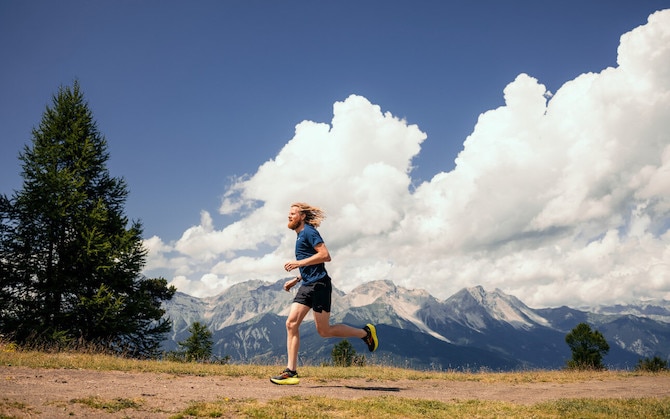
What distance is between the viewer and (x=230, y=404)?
19.1 feet

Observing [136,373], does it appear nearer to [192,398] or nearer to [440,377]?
[192,398]

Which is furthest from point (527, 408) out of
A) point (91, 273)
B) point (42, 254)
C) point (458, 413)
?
point (42, 254)

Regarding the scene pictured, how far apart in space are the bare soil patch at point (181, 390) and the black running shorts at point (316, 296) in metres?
1.51

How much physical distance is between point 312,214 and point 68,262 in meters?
16.3

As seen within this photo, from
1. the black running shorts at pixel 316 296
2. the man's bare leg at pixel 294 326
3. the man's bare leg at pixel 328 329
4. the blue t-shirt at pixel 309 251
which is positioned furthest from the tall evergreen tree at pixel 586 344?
the blue t-shirt at pixel 309 251

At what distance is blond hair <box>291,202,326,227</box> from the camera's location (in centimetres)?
841

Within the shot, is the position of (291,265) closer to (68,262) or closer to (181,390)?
(181,390)

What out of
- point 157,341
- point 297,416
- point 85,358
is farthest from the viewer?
point 157,341

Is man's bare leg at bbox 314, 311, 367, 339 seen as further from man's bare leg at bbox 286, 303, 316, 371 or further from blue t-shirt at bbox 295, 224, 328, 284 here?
blue t-shirt at bbox 295, 224, 328, 284

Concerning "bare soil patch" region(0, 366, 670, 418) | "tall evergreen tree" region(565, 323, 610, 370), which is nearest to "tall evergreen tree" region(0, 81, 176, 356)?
"bare soil patch" region(0, 366, 670, 418)

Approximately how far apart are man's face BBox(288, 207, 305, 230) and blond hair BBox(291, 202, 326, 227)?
0.11m

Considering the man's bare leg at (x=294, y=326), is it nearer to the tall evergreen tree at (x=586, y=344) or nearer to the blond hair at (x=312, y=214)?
the blond hair at (x=312, y=214)

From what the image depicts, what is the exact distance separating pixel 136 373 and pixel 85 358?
2.47 metres

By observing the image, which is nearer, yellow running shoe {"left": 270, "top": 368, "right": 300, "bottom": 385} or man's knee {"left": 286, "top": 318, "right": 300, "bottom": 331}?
man's knee {"left": 286, "top": 318, "right": 300, "bottom": 331}
